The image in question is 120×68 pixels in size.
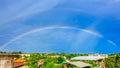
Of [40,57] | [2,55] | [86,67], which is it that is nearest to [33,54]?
[40,57]

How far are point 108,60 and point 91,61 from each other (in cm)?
191

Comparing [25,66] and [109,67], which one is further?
[25,66]

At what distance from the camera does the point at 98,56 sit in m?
29.4

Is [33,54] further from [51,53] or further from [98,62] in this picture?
[98,62]

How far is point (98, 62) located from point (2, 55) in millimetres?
8000

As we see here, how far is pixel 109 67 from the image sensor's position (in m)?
26.5

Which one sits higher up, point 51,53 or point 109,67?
point 51,53

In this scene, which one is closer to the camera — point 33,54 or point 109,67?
point 109,67

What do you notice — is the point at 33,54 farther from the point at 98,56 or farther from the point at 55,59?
the point at 98,56

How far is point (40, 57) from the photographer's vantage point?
94.8ft

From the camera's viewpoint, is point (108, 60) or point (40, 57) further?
point (40, 57)

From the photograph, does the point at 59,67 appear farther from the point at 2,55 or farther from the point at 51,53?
the point at 2,55

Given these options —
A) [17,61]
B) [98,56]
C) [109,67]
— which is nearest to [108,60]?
[109,67]

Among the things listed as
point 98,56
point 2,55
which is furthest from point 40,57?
point 98,56
